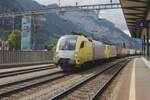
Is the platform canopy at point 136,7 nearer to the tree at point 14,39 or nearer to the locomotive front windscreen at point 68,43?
the locomotive front windscreen at point 68,43

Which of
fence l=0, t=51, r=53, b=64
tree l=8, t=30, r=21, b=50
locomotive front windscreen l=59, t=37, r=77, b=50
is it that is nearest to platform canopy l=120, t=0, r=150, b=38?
locomotive front windscreen l=59, t=37, r=77, b=50

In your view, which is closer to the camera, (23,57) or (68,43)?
(68,43)

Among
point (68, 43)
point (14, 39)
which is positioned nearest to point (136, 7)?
point (68, 43)

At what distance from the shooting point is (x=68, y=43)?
1171 inches

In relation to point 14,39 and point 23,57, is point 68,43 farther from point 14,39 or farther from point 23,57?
point 14,39

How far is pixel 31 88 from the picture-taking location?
17.8m

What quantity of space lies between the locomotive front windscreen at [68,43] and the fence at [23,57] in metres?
7.25

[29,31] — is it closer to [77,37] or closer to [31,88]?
[77,37]

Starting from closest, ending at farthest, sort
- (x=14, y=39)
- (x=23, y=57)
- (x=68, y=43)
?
(x=68, y=43), (x=23, y=57), (x=14, y=39)

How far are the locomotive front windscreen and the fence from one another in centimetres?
725

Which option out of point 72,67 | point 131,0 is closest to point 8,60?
point 72,67

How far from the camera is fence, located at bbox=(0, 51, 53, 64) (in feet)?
117

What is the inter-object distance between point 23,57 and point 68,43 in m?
11.7

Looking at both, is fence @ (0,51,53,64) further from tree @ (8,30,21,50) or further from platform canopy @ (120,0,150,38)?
tree @ (8,30,21,50)
